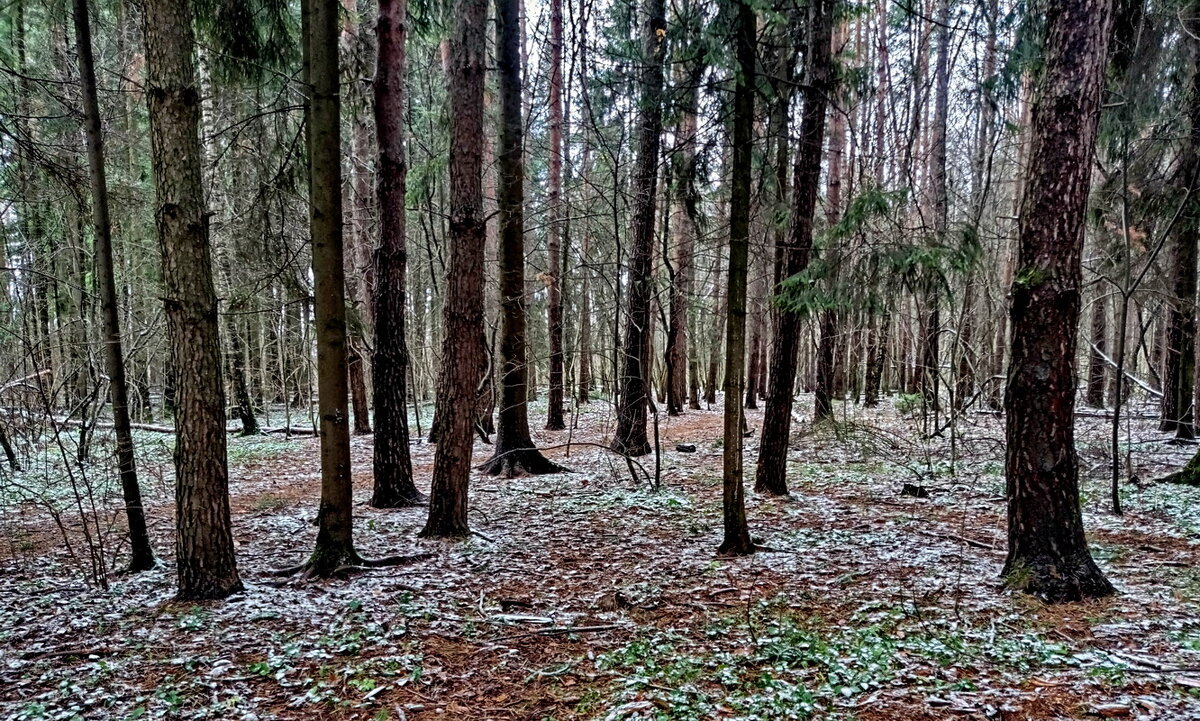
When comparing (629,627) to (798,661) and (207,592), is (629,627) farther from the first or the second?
(207,592)

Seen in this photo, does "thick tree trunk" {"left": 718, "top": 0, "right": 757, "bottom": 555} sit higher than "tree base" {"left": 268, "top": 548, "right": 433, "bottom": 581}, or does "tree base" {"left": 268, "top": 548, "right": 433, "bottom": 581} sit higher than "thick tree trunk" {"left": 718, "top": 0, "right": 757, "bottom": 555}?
"thick tree trunk" {"left": 718, "top": 0, "right": 757, "bottom": 555}

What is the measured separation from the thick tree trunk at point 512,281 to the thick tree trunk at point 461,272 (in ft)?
7.64

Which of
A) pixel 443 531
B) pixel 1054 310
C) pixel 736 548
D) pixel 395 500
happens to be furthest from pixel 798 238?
pixel 395 500

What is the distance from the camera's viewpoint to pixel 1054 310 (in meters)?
3.82

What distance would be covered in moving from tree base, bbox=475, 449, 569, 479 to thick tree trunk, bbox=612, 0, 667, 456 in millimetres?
1144

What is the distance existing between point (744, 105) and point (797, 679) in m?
4.05

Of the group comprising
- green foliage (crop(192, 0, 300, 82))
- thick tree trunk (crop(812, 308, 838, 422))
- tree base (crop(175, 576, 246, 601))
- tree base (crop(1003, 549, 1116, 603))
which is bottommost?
tree base (crop(175, 576, 246, 601))

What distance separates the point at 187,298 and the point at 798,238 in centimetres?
622

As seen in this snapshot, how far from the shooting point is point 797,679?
122 inches

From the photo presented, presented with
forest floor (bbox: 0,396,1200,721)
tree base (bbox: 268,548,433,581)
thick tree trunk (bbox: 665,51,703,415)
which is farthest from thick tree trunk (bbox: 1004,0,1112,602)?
tree base (bbox: 268,548,433,581)

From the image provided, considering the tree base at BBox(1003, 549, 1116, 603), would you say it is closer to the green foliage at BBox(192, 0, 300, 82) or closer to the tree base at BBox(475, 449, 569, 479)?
the tree base at BBox(475, 449, 569, 479)

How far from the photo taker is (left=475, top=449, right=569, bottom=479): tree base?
8788mm

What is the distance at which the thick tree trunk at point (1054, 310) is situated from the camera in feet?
12.4

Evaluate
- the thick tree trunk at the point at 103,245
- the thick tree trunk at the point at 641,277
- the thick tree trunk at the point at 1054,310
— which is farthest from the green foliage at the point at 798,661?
the thick tree trunk at the point at 641,277
